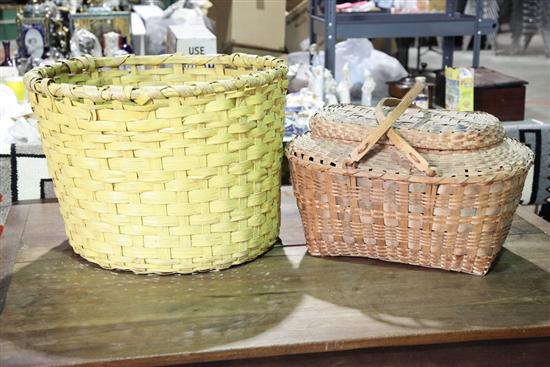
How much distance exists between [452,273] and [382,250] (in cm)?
11

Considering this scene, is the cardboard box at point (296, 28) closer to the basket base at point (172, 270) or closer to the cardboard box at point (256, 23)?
the cardboard box at point (256, 23)

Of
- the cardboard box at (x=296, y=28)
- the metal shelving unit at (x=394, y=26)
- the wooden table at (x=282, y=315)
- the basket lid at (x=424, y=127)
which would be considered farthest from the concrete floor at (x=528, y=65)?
the wooden table at (x=282, y=315)

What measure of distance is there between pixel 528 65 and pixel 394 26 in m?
4.61

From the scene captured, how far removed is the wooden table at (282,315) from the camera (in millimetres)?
964

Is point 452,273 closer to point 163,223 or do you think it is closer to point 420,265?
point 420,265

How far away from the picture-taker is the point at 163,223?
3.62ft

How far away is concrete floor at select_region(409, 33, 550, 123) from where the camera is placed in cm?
560

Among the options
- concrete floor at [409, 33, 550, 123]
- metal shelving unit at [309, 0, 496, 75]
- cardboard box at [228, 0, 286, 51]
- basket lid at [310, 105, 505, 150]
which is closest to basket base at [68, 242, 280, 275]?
basket lid at [310, 105, 505, 150]

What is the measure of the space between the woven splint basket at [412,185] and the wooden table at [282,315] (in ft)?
0.16

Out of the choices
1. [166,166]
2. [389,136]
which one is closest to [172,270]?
[166,166]

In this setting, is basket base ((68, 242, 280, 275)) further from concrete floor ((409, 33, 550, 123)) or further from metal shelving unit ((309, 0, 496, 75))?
concrete floor ((409, 33, 550, 123))

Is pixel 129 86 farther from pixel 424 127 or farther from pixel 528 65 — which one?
pixel 528 65

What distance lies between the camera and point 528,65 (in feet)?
24.3

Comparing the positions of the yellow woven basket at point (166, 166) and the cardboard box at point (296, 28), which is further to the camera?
the cardboard box at point (296, 28)
